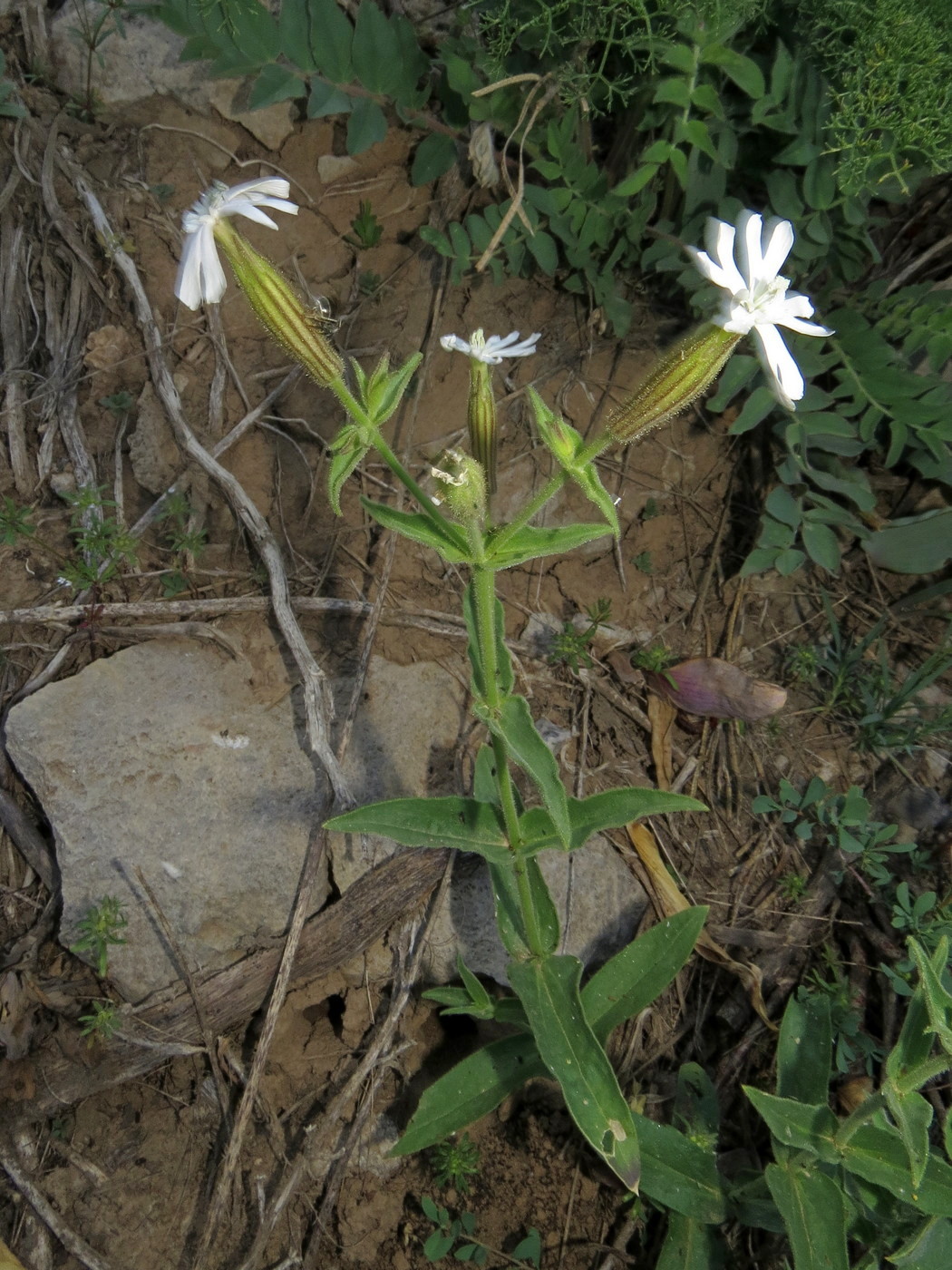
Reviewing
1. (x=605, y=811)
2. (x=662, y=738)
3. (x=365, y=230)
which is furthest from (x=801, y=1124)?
(x=365, y=230)

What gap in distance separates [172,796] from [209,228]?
5.13ft

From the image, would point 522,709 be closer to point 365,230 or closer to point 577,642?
point 577,642

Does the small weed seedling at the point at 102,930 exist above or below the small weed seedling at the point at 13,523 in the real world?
below

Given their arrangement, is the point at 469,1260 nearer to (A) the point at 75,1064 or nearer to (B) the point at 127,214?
(A) the point at 75,1064

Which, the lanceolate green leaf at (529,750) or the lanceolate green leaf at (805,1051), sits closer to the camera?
the lanceolate green leaf at (529,750)

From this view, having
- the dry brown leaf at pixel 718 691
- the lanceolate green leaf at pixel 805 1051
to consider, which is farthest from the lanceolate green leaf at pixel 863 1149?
the dry brown leaf at pixel 718 691

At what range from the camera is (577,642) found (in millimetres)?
2762

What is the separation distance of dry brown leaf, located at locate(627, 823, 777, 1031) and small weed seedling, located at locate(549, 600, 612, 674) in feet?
1.74

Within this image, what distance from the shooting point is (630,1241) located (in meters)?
2.26

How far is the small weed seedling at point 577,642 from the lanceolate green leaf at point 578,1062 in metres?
0.99

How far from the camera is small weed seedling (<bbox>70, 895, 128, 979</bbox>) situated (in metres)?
2.26

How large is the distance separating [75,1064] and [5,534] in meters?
1.56

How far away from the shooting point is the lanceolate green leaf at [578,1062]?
1851 mm

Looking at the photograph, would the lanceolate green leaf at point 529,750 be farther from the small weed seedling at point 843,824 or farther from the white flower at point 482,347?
the small weed seedling at point 843,824
